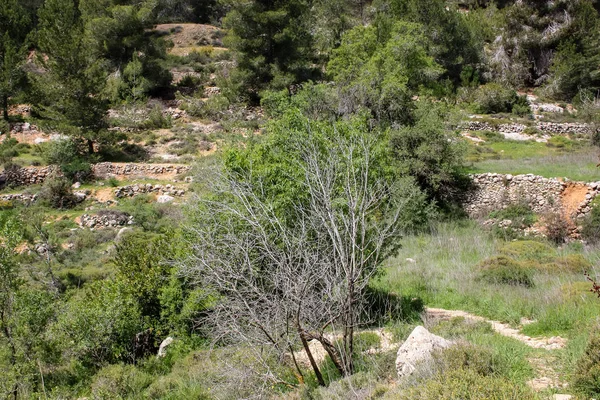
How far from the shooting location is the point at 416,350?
616 centimetres

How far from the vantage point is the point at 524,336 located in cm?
795

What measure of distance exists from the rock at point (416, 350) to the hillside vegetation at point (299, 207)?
0.18 meters

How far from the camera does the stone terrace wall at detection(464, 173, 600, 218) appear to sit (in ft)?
60.0

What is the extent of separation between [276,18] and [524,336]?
107ft

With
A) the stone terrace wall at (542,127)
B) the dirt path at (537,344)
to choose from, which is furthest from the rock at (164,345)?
the stone terrace wall at (542,127)

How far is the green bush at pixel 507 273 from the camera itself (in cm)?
1107

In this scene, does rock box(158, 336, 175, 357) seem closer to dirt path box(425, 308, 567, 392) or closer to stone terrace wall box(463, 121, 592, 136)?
dirt path box(425, 308, 567, 392)

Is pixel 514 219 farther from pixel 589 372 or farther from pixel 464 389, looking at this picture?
pixel 464 389

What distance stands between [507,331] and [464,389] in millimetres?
4287

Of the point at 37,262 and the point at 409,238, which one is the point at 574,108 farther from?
the point at 37,262

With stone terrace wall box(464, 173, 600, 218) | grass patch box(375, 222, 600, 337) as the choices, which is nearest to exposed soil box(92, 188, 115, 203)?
grass patch box(375, 222, 600, 337)

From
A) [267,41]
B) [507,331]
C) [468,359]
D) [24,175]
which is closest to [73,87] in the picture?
[24,175]

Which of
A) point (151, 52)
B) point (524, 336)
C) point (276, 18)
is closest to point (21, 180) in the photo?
point (151, 52)

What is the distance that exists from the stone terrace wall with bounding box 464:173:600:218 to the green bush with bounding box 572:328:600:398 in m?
14.4
